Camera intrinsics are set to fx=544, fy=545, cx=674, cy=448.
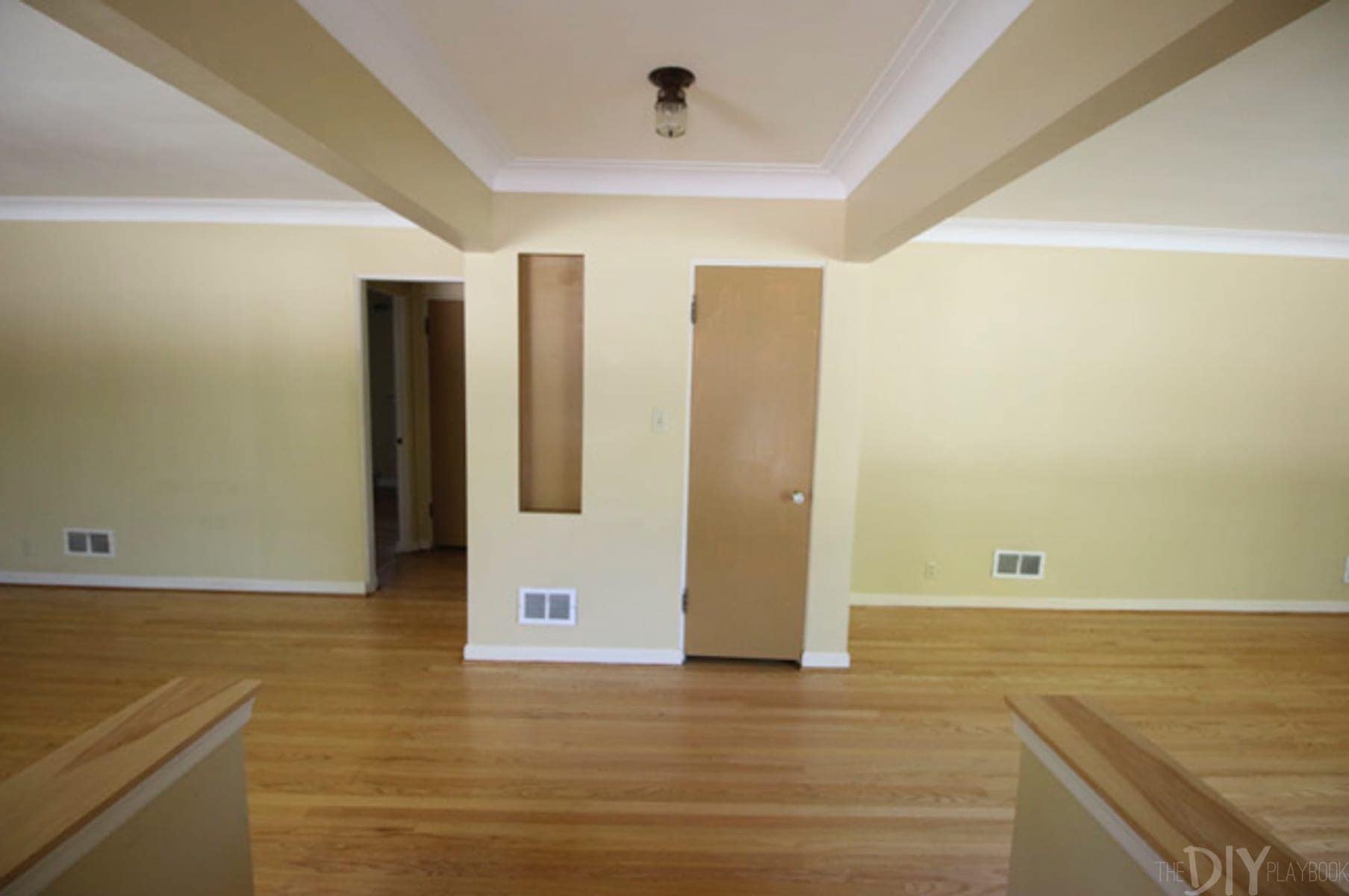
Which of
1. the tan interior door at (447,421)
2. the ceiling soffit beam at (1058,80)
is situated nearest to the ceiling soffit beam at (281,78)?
the ceiling soffit beam at (1058,80)

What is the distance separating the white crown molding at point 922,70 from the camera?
4.40ft

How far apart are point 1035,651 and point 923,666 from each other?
2.49 feet

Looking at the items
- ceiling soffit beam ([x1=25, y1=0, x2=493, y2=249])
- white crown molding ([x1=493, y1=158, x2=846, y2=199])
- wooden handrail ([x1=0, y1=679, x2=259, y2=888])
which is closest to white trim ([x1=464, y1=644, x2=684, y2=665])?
wooden handrail ([x1=0, y1=679, x2=259, y2=888])

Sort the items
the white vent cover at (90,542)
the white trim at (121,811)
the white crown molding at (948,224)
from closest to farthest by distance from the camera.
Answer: the white trim at (121,811), the white crown molding at (948,224), the white vent cover at (90,542)

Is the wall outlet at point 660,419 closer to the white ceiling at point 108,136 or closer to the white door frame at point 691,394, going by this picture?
the white door frame at point 691,394

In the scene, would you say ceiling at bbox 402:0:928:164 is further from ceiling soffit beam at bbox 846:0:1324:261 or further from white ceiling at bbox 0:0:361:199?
white ceiling at bbox 0:0:361:199

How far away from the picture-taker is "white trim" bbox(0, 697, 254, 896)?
30.2 inches

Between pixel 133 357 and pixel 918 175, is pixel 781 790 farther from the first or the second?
pixel 133 357

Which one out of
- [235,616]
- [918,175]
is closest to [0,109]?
[235,616]

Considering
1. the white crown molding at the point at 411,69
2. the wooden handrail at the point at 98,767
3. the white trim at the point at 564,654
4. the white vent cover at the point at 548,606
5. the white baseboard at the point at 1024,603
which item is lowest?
the white trim at the point at 564,654

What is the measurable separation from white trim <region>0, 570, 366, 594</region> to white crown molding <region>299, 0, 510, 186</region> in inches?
112

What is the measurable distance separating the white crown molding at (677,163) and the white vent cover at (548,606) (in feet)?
6.55

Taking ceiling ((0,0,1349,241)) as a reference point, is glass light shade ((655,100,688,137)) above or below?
below

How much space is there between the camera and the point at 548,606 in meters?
2.83
